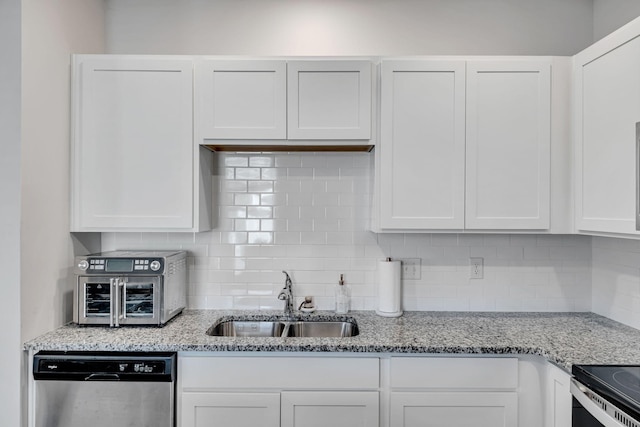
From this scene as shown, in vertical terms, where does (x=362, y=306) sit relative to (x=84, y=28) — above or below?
below

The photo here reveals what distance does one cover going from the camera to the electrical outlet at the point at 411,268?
94.3 inches

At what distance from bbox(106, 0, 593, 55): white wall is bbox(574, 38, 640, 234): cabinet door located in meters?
0.53

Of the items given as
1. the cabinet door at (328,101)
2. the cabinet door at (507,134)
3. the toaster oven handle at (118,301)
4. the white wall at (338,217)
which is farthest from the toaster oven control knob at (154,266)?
the cabinet door at (507,134)

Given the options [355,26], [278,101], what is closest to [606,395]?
[278,101]

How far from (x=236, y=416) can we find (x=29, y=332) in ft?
3.28

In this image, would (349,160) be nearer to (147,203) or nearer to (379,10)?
(379,10)

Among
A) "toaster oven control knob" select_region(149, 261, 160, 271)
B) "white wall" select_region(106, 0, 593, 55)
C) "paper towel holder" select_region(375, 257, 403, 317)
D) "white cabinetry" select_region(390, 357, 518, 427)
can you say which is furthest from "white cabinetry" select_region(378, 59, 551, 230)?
"toaster oven control knob" select_region(149, 261, 160, 271)

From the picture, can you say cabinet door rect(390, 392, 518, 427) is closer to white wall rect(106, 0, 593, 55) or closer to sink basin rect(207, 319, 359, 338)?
sink basin rect(207, 319, 359, 338)

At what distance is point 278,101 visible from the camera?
206 cm

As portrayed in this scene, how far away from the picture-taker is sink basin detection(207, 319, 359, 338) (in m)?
2.26

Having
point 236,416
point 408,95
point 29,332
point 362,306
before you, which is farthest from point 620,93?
point 29,332

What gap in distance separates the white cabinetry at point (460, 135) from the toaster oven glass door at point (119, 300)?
125 cm

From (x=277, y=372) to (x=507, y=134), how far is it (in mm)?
1627

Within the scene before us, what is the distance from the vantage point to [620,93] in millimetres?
1750
